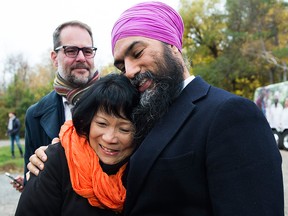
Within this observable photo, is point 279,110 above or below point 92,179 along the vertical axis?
below

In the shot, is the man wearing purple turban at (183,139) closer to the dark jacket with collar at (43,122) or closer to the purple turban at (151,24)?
the purple turban at (151,24)

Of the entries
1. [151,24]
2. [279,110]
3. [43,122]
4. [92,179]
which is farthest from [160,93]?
[279,110]

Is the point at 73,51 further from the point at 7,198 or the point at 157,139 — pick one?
the point at 7,198

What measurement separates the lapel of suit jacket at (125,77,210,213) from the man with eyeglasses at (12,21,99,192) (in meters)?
1.34

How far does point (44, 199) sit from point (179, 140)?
2.65ft

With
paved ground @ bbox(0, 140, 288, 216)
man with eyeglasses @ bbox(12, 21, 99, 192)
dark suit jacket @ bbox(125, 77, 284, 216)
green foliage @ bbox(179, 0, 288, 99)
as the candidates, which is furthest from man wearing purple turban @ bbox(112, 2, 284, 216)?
green foliage @ bbox(179, 0, 288, 99)

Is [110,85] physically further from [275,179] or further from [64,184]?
[275,179]

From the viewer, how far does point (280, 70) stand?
28844mm

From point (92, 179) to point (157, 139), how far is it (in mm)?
460

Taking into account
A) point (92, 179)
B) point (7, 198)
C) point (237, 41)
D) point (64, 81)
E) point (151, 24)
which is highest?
point (151, 24)

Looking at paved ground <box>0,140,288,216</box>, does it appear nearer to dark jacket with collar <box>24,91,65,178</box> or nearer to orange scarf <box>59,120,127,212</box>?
dark jacket with collar <box>24,91,65,178</box>

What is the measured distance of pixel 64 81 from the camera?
308 cm

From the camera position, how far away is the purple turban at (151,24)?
1.93 meters

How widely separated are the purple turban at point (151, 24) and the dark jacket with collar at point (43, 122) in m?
1.12
